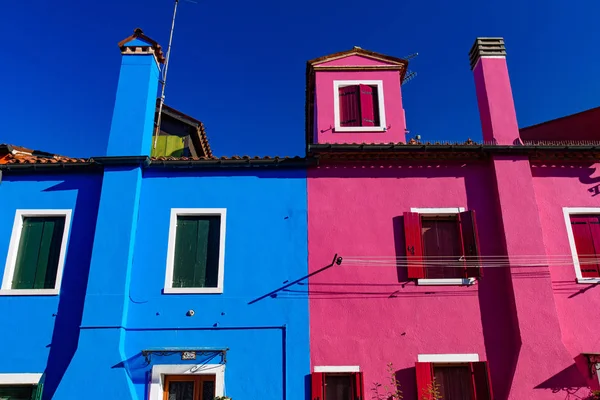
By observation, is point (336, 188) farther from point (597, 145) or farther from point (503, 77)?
point (597, 145)

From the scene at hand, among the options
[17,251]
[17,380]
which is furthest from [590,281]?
[17,251]

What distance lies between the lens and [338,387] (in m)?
10.3

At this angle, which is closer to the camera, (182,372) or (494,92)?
(182,372)

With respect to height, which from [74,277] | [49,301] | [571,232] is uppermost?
[571,232]

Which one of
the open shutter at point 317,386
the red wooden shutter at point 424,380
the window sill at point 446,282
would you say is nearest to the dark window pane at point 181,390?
the open shutter at point 317,386

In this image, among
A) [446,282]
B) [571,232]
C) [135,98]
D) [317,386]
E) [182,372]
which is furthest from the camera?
[135,98]

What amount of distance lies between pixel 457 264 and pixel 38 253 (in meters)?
8.80

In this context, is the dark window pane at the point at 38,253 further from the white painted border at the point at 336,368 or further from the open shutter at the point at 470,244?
the open shutter at the point at 470,244

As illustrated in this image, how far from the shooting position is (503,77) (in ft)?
42.1

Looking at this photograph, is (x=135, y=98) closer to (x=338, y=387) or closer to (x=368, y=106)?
(x=368, y=106)

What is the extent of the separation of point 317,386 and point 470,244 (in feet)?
14.1

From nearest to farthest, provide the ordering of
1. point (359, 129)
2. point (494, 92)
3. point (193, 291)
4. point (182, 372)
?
point (182, 372) < point (193, 291) < point (494, 92) < point (359, 129)

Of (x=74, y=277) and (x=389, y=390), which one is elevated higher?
(x=74, y=277)

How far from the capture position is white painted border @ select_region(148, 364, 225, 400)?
1011cm
